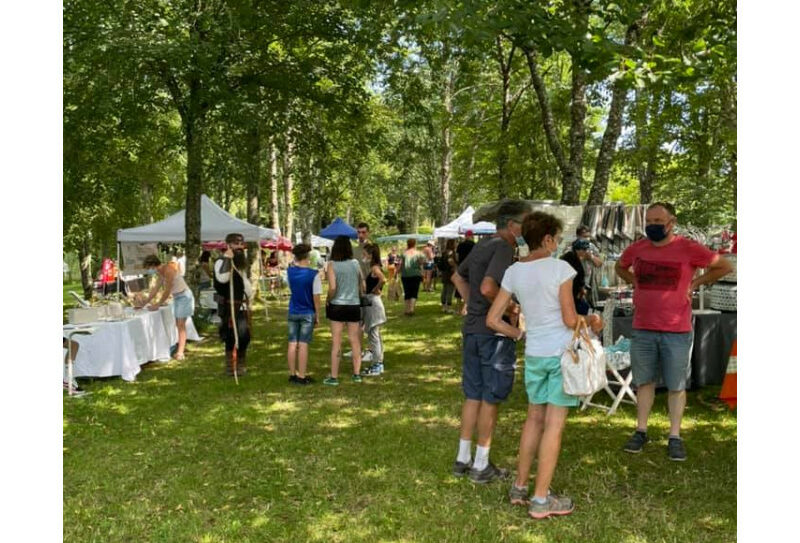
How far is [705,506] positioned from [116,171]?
1542 centimetres

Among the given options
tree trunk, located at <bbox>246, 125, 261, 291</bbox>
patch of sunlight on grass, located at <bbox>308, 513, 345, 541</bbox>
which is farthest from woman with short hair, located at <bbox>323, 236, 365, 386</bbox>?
patch of sunlight on grass, located at <bbox>308, 513, 345, 541</bbox>

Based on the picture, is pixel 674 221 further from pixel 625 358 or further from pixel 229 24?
pixel 229 24

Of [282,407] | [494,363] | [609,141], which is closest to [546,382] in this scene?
[494,363]

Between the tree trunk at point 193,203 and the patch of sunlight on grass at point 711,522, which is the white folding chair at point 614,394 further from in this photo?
the tree trunk at point 193,203

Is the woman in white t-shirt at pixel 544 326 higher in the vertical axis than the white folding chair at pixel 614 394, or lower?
higher

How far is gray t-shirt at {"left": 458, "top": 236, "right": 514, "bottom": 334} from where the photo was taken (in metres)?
4.23

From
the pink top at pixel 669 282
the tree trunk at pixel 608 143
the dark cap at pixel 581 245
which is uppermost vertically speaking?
the tree trunk at pixel 608 143

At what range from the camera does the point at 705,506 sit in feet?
13.3

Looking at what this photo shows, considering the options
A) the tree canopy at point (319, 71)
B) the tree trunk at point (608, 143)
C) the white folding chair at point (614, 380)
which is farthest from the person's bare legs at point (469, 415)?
the tree trunk at point (608, 143)

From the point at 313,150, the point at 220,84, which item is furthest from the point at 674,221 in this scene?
the point at 313,150

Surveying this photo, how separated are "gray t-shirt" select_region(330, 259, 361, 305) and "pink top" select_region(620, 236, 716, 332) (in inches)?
135

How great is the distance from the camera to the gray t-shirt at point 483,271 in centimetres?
423

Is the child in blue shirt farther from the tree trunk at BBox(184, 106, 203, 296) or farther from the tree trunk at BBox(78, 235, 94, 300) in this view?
the tree trunk at BBox(78, 235, 94, 300)

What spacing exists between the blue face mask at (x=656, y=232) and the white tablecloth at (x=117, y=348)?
608cm
